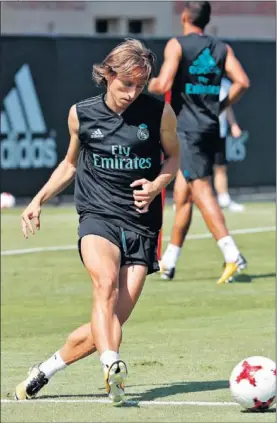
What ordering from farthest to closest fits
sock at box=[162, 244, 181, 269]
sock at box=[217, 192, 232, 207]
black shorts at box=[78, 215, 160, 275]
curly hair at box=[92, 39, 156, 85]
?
sock at box=[217, 192, 232, 207]
sock at box=[162, 244, 181, 269]
black shorts at box=[78, 215, 160, 275]
curly hair at box=[92, 39, 156, 85]

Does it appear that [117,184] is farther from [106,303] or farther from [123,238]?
[106,303]

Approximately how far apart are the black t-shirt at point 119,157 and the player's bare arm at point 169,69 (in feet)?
15.0

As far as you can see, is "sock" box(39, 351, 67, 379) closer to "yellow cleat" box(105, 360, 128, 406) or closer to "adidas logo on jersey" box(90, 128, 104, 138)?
"yellow cleat" box(105, 360, 128, 406)

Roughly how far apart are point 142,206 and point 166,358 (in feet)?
6.04

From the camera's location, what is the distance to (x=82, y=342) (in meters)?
8.45

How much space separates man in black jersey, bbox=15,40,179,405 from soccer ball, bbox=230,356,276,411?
764 mm

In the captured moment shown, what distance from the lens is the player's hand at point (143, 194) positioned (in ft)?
27.3

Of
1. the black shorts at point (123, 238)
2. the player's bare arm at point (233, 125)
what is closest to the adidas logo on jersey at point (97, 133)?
the black shorts at point (123, 238)

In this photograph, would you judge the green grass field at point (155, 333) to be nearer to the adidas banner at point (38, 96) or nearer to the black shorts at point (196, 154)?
the black shorts at point (196, 154)

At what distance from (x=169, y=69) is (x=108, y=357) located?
5675mm

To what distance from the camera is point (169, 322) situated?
38.3 feet

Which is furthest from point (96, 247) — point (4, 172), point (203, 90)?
point (4, 172)

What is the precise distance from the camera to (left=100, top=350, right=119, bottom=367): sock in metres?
7.87

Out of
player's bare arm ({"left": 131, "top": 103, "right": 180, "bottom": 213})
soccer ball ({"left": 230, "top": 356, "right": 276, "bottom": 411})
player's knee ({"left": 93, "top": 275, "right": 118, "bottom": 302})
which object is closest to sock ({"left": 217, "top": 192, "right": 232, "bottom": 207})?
player's bare arm ({"left": 131, "top": 103, "right": 180, "bottom": 213})
